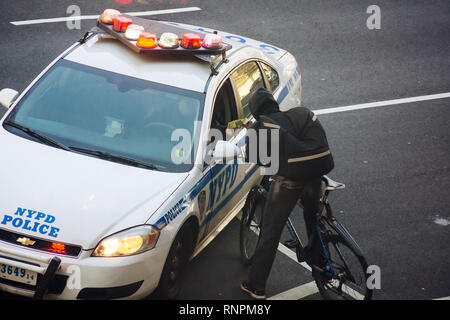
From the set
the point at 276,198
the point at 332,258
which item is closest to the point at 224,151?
the point at 276,198

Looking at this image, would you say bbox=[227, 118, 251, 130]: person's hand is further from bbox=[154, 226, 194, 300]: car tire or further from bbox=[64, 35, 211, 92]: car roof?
bbox=[154, 226, 194, 300]: car tire

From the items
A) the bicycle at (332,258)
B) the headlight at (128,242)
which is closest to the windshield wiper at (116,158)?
A: the headlight at (128,242)

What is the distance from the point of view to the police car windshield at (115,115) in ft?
19.7


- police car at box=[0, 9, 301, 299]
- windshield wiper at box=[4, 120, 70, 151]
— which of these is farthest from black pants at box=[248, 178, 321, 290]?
windshield wiper at box=[4, 120, 70, 151]

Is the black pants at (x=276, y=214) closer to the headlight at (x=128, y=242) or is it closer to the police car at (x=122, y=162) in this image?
the police car at (x=122, y=162)

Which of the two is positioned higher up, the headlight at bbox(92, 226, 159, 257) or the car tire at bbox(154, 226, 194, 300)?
the headlight at bbox(92, 226, 159, 257)

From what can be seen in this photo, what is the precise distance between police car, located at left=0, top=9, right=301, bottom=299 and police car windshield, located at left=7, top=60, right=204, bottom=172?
1 centimetres

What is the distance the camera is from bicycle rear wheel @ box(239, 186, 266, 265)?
21.6 ft

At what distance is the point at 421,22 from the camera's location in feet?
42.2

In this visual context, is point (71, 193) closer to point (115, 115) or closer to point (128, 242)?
point (128, 242)

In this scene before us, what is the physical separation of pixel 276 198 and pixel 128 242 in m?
1.32

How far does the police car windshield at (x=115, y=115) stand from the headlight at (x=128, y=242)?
728 mm

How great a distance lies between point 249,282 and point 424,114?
4.83 meters

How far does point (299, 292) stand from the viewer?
636 centimetres
